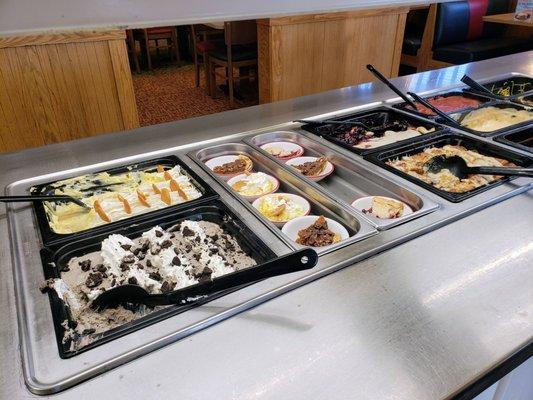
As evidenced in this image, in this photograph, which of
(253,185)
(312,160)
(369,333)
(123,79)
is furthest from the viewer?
(123,79)

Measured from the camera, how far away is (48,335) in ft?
2.07

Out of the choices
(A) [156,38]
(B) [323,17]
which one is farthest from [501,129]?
(A) [156,38]

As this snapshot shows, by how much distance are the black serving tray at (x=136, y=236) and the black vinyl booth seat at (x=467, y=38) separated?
13.3 ft

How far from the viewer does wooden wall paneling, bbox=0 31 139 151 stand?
81.6 inches

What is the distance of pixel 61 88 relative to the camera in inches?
86.9

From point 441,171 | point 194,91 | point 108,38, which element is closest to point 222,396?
point 441,171

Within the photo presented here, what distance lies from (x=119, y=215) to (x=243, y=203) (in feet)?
1.00

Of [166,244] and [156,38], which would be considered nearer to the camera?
[166,244]

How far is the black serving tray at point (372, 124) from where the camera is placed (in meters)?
1.25

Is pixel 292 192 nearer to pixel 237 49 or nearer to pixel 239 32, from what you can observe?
pixel 239 32

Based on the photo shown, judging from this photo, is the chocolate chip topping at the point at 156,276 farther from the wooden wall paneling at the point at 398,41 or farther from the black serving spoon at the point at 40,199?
the wooden wall paneling at the point at 398,41

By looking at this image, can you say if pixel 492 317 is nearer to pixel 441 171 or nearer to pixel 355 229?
pixel 355 229

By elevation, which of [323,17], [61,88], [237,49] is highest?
[323,17]

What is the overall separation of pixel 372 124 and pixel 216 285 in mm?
1010
